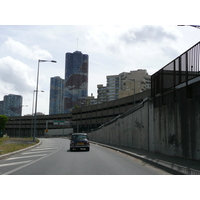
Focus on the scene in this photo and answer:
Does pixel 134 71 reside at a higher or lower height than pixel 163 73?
higher

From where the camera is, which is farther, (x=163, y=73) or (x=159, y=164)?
(x=163, y=73)

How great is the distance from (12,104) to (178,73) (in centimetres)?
19414

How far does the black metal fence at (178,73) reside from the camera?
40.9 ft

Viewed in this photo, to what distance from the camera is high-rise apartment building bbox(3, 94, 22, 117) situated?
192250 millimetres

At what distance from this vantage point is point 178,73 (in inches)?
561

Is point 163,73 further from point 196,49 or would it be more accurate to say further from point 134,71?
point 134,71

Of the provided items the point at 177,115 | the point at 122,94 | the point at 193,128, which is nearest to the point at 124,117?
the point at 177,115

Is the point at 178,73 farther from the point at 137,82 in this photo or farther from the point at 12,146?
the point at 137,82

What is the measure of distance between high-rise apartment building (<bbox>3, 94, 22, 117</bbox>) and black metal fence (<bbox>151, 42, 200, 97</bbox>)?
185421mm

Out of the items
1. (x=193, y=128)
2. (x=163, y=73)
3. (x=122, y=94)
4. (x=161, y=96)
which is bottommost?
(x=193, y=128)

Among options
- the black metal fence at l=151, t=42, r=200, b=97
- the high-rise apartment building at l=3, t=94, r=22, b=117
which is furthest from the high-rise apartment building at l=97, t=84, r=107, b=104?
the black metal fence at l=151, t=42, r=200, b=97

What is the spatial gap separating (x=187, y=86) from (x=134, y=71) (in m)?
111
